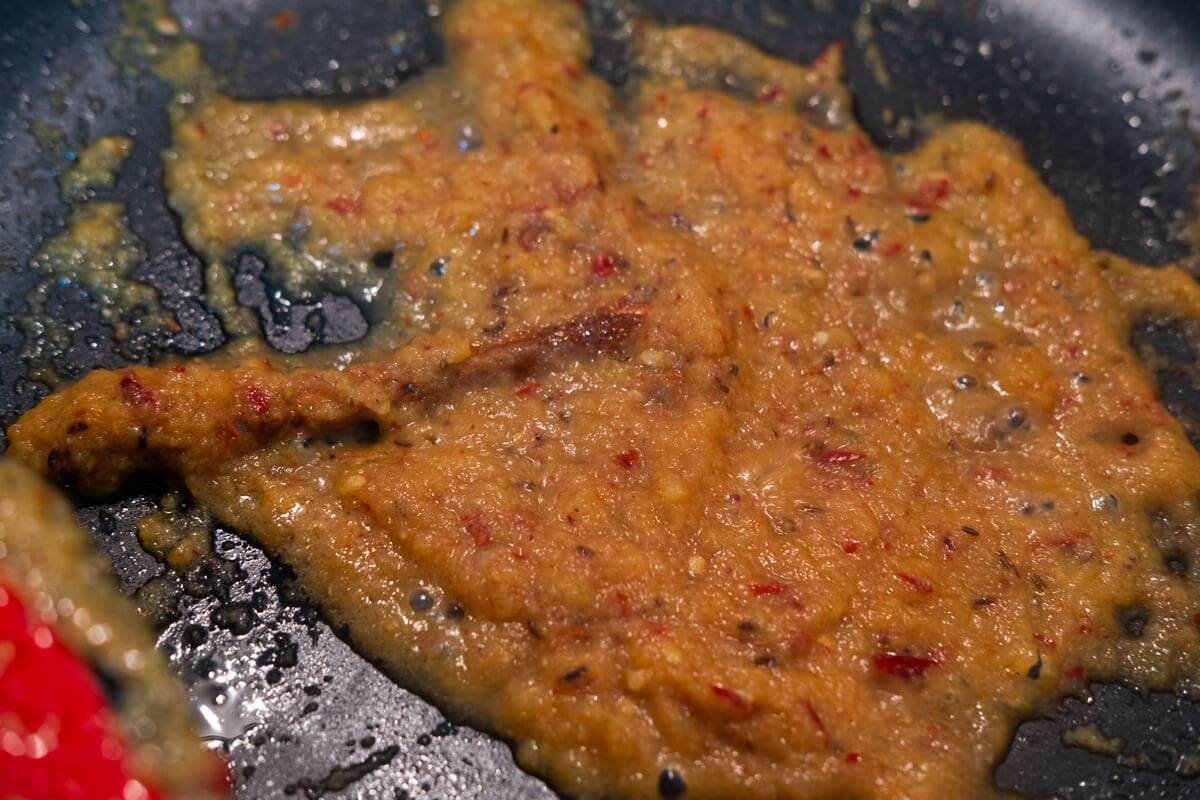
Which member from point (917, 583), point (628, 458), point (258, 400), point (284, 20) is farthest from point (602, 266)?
point (284, 20)

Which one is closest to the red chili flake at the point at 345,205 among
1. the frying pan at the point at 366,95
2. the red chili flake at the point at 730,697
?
the frying pan at the point at 366,95

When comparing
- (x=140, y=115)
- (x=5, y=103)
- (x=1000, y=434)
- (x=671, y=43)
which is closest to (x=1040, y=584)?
(x=1000, y=434)

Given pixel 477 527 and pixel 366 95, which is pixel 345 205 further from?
pixel 477 527

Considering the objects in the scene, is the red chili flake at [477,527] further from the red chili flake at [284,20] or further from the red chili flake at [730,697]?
the red chili flake at [284,20]

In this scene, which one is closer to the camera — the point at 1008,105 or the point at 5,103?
the point at 5,103

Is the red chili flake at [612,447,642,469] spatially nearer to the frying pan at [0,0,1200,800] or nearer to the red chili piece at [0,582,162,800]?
the frying pan at [0,0,1200,800]

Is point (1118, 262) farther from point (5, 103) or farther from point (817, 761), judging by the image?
point (5, 103)
